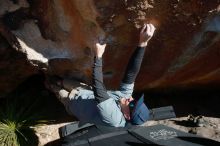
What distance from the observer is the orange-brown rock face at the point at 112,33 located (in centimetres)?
366

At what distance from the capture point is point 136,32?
3.85 m

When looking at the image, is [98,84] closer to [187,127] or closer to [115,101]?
[115,101]

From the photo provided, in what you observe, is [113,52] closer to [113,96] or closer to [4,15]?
[113,96]

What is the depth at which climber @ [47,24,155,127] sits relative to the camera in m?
3.45

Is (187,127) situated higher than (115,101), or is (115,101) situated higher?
(115,101)

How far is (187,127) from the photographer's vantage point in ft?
15.9

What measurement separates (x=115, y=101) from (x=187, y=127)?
58.0 inches

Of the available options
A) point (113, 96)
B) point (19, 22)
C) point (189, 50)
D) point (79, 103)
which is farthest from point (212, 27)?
point (19, 22)

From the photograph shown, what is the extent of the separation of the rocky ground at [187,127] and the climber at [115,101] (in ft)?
3.80

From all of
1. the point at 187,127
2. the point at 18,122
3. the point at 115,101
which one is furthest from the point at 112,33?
the point at 18,122

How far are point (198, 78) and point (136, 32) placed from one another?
1.09m

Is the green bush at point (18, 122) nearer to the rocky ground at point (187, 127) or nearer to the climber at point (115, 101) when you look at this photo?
the rocky ground at point (187, 127)

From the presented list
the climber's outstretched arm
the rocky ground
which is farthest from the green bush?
the climber's outstretched arm

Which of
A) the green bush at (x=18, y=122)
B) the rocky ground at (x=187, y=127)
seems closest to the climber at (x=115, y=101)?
the rocky ground at (x=187, y=127)
